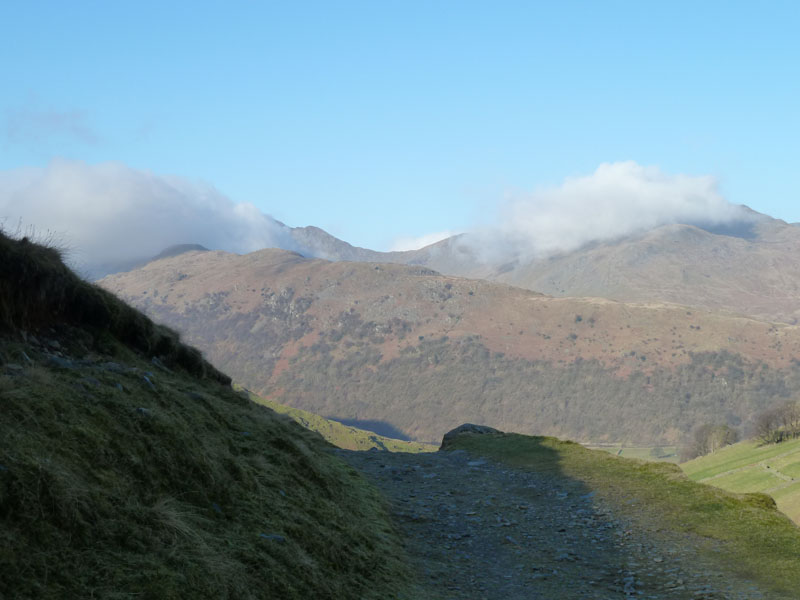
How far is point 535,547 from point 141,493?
417 inches

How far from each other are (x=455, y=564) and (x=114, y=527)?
870cm

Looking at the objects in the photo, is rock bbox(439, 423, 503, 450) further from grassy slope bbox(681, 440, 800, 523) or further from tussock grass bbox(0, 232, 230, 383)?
grassy slope bbox(681, 440, 800, 523)

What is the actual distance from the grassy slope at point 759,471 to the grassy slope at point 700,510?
4932 cm

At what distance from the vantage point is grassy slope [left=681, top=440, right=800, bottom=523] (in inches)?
2980

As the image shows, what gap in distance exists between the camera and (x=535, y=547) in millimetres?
16688

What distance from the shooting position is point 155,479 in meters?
10.7

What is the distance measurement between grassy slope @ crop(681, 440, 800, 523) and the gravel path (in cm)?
5600

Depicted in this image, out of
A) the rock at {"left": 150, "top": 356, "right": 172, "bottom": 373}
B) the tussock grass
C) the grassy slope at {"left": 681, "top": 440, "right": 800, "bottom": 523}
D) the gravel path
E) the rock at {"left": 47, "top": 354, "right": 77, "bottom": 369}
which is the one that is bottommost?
the grassy slope at {"left": 681, "top": 440, "right": 800, "bottom": 523}

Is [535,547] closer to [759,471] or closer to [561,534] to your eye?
[561,534]

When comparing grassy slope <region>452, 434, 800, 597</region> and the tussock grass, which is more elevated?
the tussock grass

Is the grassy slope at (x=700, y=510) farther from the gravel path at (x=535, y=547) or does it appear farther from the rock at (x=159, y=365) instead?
the rock at (x=159, y=365)

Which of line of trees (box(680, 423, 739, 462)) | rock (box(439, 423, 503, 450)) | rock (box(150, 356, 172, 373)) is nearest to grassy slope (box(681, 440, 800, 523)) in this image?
line of trees (box(680, 423, 739, 462))

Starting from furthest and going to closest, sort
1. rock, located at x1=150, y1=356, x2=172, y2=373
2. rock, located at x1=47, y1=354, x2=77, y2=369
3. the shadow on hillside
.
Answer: rock, located at x1=150, y1=356, x2=172, y2=373 → the shadow on hillside → rock, located at x1=47, y1=354, x2=77, y2=369

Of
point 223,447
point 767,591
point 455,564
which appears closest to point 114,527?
point 223,447
